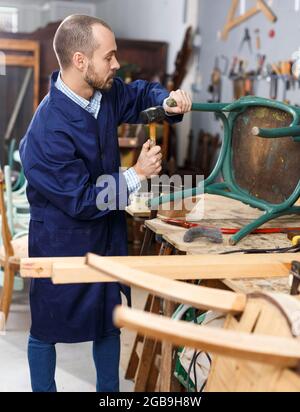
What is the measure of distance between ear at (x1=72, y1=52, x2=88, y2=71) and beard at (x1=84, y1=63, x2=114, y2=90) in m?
0.02

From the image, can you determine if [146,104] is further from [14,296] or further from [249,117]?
[14,296]

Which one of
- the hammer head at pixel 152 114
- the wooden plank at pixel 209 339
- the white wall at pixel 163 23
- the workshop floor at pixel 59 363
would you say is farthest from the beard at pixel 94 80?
the white wall at pixel 163 23

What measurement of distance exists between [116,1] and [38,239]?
30.2ft

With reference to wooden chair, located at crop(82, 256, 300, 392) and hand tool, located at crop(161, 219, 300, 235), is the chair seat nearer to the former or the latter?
hand tool, located at crop(161, 219, 300, 235)

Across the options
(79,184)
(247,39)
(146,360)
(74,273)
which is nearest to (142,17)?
(247,39)

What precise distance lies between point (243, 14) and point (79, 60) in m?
4.17

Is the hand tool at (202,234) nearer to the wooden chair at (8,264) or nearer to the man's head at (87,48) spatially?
the man's head at (87,48)

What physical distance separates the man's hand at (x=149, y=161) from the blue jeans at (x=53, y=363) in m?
0.64

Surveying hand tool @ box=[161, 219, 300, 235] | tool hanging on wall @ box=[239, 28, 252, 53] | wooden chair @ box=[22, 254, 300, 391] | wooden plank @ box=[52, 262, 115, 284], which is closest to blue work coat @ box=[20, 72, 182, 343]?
hand tool @ box=[161, 219, 300, 235]

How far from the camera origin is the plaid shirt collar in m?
2.24

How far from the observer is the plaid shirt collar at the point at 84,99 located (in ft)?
7.34

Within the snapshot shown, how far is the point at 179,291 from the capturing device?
122cm

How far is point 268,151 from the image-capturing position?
2564 mm

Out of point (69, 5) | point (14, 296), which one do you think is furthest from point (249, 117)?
point (69, 5)
